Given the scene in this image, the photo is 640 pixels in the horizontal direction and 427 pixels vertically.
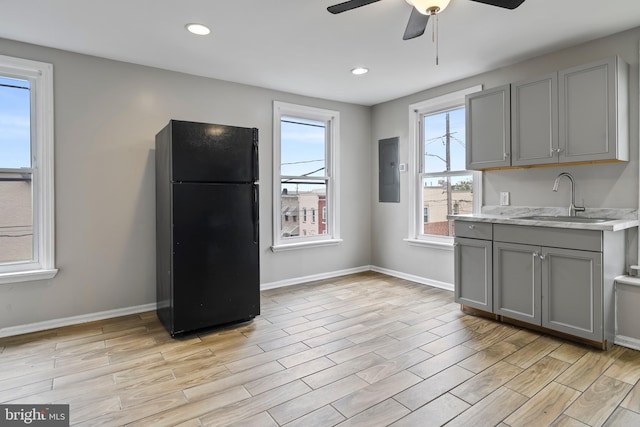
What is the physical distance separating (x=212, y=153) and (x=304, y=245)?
1.94m

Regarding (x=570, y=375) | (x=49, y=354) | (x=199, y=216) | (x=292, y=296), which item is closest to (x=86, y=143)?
(x=199, y=216)

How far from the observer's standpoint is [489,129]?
3322 millimetres

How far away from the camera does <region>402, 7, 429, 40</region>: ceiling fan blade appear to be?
2.13 metres

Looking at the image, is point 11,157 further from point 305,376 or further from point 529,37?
point 529,37

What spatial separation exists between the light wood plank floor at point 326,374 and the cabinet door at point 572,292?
149 mm

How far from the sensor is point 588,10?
244cm

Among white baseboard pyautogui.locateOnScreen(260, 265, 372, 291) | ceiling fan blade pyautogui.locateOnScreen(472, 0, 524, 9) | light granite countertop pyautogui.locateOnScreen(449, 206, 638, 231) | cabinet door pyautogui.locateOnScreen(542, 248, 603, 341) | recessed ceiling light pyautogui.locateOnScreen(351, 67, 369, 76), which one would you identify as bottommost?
white baseboard pyautogui.locateOnScreen(260, 265, 372, 291)

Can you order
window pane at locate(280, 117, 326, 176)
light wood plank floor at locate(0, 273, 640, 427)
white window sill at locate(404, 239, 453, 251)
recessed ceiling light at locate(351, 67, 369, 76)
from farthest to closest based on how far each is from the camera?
window pane at locate(280, 117, 326, 176) → white window sill at locate(404, 239, 453, 251) → recessed ceiling light at locate(351, 67, 369, 76) → light wood plank floor at locate(0, 273, 640, 427)

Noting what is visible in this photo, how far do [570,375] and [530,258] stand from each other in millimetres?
915

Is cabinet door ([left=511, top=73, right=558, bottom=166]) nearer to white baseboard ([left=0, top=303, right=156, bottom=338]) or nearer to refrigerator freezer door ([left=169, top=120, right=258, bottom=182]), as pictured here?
refrigerator freezer door ([left=169, top=120, right=258, bottom=182])

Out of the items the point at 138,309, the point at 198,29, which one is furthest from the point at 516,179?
the point at 138,309

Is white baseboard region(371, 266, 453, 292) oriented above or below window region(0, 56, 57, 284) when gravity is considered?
below

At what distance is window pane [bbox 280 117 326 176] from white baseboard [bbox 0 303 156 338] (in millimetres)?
2141

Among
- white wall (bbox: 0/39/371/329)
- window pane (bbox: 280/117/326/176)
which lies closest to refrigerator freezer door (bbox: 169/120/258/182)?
white wall (bbox: 0/39/371/329)
